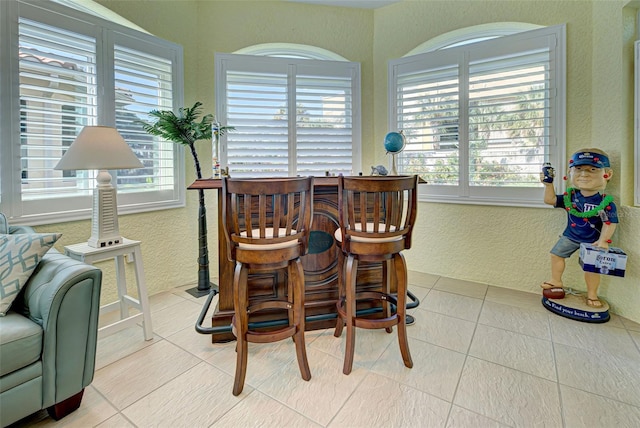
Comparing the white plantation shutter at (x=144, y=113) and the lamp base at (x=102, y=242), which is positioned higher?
the white plantation shutter at (x=144, y=113)

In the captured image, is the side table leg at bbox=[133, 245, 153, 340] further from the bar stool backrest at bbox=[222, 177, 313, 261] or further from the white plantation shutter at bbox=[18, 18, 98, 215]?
the bar stool backrest at bbox=[222, 177, 313, 261]

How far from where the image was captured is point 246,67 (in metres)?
3.29

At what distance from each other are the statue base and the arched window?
236 centimetres

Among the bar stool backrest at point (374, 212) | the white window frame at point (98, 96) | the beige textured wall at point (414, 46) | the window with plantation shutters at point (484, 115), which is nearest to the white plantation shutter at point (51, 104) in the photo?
the white window frame at point (98, 96)

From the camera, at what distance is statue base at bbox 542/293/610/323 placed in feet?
7.70

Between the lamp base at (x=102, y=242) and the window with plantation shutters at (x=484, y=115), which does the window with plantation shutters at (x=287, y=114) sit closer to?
the window with plantation shutters at (x=484, y=115)

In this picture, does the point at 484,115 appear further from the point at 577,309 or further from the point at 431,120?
the point at 577,309

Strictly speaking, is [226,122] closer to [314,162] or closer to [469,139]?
[314,162]

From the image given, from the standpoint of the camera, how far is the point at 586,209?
2.42 metres

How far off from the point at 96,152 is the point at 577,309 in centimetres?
362

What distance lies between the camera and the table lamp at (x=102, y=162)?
182 cm

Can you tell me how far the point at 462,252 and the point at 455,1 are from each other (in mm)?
2643

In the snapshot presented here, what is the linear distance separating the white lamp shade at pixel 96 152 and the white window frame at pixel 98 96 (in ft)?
1.97

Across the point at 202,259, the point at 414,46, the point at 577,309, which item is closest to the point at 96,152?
the point at 202,259
